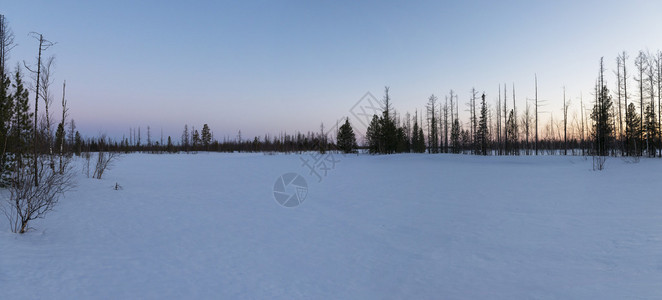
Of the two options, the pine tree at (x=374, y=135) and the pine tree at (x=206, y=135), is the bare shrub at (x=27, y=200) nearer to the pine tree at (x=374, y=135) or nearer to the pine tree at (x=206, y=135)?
the pine tree at (x=374, y=135)

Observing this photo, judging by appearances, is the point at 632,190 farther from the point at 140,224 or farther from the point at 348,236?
the point at 140,224

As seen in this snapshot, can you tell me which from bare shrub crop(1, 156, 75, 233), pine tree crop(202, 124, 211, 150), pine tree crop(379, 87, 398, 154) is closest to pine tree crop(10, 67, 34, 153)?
bare shrub crop(1, 156, 75, 233)

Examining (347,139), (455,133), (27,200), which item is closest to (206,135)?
(347,139)

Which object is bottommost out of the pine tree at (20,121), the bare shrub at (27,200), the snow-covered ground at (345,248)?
the snow-covered ground at (345,248)

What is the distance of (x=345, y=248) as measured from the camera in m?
5.42

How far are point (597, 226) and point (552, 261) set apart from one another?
284 centimetres

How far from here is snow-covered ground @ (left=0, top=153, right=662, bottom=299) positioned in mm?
3723

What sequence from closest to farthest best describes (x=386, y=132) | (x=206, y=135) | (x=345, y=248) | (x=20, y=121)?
(x=345, y=248), (x=20, y=121), (x=386, y=132), (x=206, y=135)

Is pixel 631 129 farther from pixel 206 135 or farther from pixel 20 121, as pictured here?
pixel 206 135

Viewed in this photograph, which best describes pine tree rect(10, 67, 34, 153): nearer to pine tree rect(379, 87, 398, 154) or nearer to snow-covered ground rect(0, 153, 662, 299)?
snow-covered ground rect(0, 153, 662, 299)

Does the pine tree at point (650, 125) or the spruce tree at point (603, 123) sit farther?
the spruce tree at point (603, 123)

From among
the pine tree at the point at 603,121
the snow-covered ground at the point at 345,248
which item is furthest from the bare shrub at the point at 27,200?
the pine tree at the point at 603,121

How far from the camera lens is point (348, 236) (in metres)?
6.17

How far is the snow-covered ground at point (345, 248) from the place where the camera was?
3.72 meters
